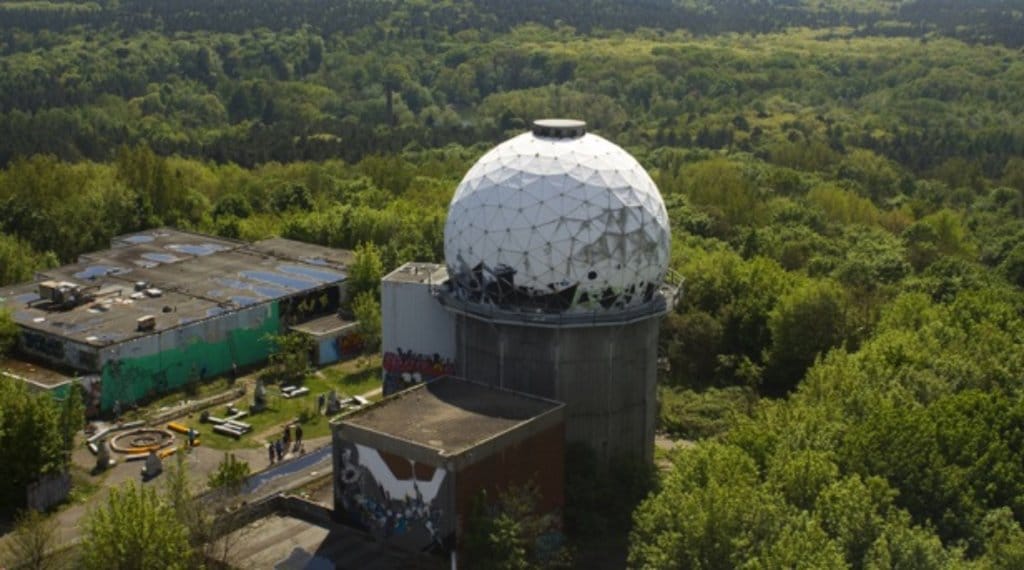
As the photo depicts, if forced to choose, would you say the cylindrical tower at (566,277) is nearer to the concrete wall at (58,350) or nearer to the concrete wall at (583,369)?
the concrete wall at (583,369)

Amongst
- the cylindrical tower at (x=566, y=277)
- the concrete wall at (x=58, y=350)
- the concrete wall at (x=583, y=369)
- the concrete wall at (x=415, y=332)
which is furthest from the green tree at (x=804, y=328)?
the concrete wall at (x=58, y=350)

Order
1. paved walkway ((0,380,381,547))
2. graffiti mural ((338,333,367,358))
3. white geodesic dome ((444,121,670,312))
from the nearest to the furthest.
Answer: paved walkway ((0,380,381,547))
white geodesic dome ((444,121,670,312))
graffiti mural ((338,333,367,358))

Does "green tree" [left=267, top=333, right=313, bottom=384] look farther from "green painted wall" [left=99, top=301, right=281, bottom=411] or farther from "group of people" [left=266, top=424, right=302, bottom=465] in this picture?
"group of people" [left=266, top=424, right=302, bottom=465]

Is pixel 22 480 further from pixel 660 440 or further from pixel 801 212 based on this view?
pixel 801 212

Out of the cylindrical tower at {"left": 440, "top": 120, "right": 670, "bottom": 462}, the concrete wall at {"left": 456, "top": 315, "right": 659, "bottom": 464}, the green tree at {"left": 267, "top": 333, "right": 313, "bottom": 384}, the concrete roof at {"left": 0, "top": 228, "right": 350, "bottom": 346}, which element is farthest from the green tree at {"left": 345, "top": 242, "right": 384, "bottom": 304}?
the cylindrical tower at {"left": 440, "top": 120, "right": 670, "bottom": 462}

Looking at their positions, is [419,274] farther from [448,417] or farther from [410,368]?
[448,417]

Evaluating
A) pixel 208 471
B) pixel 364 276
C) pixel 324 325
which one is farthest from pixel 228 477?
pixel 364 276

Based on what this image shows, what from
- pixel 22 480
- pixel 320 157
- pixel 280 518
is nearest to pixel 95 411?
pixel 22 480
